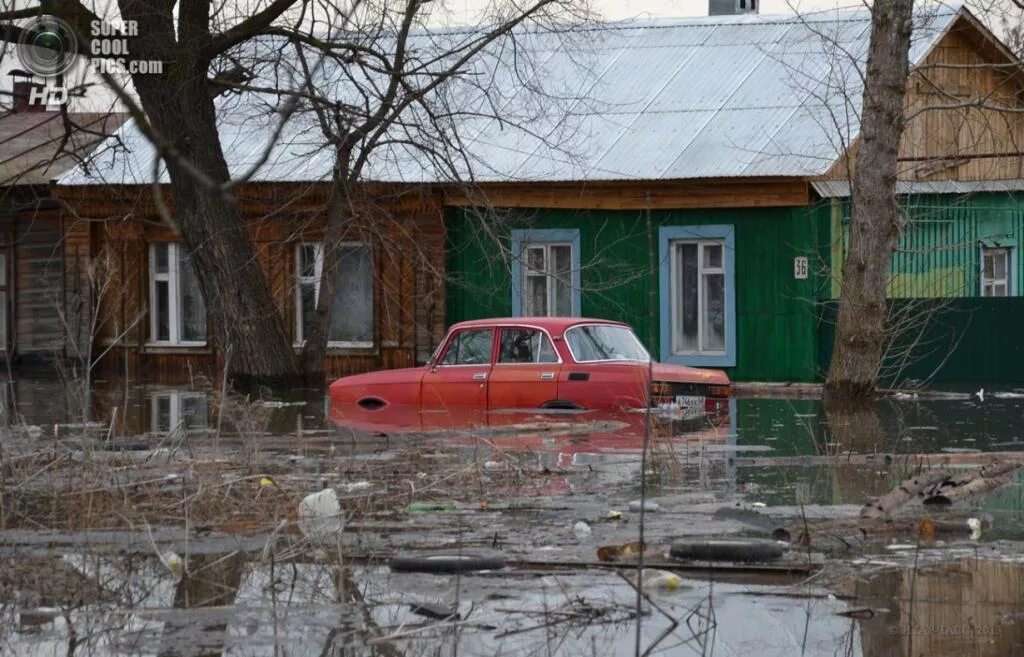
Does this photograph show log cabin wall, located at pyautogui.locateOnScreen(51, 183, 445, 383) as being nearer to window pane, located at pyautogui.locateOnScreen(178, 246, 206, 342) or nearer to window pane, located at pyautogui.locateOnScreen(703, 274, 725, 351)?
window pane, located at pyautogui.locateOnScreen(178, 246, 206, 342)

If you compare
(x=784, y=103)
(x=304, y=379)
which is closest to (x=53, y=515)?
(x=304, y=379)

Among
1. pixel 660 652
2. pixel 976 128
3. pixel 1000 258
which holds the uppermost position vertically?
pixel 976 128

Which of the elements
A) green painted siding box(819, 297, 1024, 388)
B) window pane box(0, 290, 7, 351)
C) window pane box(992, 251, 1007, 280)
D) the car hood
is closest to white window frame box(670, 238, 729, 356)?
green painted siding box(819, 297, 1024, 388)

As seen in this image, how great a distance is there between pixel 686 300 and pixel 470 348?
8.68 meters

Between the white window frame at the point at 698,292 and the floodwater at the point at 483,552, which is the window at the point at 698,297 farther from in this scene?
the floodwater at the point at 483,552

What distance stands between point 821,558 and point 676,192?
17255mm

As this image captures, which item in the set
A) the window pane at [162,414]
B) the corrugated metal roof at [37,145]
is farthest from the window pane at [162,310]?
the window pane at [162,414]

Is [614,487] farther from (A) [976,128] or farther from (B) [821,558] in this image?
(A) [976,128]

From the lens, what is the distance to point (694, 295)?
2528cm

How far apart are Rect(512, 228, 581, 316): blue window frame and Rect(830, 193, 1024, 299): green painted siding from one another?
4994 millimetres

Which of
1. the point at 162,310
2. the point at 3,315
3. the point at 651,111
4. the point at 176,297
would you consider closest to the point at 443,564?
the point at 651,111

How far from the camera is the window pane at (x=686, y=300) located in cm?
2530

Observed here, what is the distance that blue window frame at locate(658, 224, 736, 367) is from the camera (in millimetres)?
24969

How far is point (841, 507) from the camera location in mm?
9477
